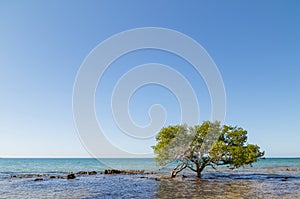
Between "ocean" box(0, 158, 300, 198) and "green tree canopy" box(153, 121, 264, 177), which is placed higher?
"green tree canopy" box(153, 121, 264, 177)

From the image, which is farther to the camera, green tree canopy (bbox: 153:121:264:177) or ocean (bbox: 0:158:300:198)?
green tree canopy (bbox: 153:121:264:177)

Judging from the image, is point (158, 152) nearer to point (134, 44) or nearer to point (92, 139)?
point (92, 139)

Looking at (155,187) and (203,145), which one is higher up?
(203,145)

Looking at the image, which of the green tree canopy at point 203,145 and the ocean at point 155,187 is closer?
the ocean at point 155,187

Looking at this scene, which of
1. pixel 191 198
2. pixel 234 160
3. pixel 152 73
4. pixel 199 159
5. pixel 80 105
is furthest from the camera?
pixel 199 159

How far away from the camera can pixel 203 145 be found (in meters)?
35.8

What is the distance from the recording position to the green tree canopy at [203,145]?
3588cm

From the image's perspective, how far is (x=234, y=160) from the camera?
35.8 metres

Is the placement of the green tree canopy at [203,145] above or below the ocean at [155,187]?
above

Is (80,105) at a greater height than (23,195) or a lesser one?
greater

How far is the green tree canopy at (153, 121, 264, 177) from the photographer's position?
118 ft

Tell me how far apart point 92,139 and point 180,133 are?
1552cm

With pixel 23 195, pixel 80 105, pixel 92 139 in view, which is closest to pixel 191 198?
pixel 92 139

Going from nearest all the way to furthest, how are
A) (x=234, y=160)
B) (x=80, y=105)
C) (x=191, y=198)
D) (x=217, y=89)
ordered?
(x=191, y=198) → (x=80, y=105) → (x=217, y=89) → (x=234, y=160)
